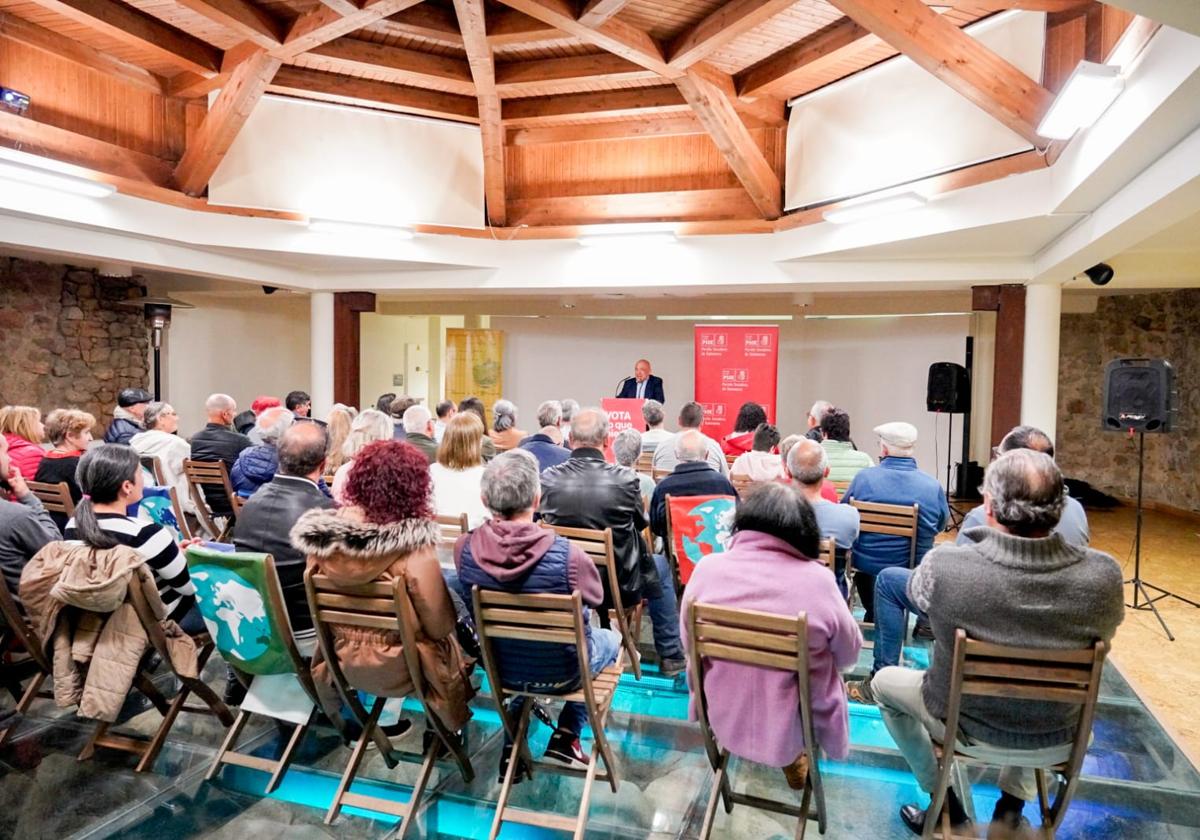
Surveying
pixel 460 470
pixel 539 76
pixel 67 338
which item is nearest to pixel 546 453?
pixel 460 470

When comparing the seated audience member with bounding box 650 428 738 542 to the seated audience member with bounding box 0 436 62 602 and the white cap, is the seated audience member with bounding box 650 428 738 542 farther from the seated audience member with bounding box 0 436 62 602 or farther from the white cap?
the seated audience member with bounding box 0 436 62 602

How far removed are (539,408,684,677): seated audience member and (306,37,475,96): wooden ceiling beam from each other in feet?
14.1

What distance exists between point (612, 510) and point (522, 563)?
1.02 meters

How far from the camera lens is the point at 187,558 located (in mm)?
2426

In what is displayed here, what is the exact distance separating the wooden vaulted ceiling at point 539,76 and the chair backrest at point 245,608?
3858mm

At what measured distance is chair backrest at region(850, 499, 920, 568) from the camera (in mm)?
3545

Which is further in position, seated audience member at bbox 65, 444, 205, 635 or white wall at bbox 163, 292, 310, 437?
white wall at bbox 163, 292, 310, 437

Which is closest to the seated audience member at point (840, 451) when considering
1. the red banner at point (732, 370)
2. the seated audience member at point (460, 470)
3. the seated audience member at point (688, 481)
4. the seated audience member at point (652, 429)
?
the seated audience member at point (688, 481)

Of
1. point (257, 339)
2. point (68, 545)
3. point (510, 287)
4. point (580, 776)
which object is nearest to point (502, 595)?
point (580, 776)

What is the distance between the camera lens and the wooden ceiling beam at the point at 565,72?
19.9 ft

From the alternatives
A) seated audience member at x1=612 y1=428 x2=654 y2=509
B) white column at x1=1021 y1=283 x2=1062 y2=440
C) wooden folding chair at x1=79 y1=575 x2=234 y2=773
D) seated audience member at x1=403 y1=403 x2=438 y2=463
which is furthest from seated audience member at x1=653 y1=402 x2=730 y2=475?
white column at x1=1021 y1=283 x2=1062 y2=440

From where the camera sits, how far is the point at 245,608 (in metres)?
2.43

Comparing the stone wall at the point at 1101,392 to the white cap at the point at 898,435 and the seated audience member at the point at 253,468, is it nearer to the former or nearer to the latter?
the white cap at the point at 898,435

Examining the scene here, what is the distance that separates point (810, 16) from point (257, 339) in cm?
854
